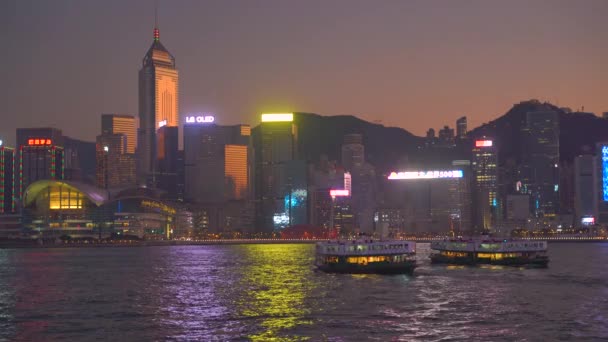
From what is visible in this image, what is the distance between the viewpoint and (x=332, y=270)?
442 ft

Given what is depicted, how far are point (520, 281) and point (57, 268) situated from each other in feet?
305

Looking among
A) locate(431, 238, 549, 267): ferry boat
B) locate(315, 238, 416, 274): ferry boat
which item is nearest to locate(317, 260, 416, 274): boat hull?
locate(315, 238, 416, 274): ferry boat

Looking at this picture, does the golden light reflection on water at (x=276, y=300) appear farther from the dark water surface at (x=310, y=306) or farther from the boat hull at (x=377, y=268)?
the boat hull at (x=377, y=268)

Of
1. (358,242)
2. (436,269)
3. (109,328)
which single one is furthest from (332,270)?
(109,328)

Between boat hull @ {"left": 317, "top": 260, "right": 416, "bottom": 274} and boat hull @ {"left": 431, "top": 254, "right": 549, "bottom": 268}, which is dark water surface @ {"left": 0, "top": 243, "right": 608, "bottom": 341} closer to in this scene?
boat hull @ {"left": 317, "top": 260, "right": 416, "bottom": 274}

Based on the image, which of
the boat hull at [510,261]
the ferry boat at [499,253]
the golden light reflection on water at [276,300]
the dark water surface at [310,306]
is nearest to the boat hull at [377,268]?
the dark water surface at [310,306]

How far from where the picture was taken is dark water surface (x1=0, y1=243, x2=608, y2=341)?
72938 millimetres

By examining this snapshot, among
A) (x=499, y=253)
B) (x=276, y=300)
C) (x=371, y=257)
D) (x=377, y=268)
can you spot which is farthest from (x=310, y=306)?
(x=499, y=253)

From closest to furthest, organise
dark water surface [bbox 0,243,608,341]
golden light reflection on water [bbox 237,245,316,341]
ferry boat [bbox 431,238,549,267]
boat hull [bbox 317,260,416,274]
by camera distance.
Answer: dark water surface [bbox 0,243,608,341]
golden light reflection on water [bbox 237,245,316,341]
boat hull [bbox 317,260,416,274]
ferry boat [bbox 431,238,549,267]

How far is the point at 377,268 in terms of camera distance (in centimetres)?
13225

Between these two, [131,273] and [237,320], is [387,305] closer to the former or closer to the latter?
[237,320]

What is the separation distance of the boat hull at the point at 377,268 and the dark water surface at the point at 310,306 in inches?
131

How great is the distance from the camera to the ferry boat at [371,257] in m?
132

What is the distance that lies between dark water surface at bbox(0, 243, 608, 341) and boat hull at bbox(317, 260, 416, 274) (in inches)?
131
